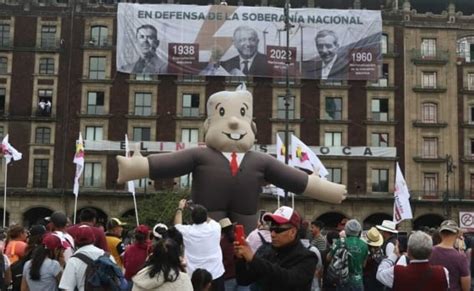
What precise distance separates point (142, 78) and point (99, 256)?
4158cm

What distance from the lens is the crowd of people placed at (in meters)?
5.52

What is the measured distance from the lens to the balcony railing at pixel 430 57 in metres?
48.5

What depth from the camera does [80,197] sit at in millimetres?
45625

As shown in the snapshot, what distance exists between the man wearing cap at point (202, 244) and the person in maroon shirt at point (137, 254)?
3.74 ft

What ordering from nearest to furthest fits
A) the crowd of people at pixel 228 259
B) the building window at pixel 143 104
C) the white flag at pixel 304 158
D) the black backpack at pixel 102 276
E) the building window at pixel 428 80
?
1. the crowd of people at pixel 228 259
2. the black backpack at pixel 102 276
3. the white flag at pixel 304 158
4. the building window at pixel 143 104
5. the building window at pixel 428 80

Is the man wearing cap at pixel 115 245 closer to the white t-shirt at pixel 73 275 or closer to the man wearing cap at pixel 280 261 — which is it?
the white t-shirt at pixel 73 275

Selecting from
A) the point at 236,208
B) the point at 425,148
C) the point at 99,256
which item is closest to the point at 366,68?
the point at 425,148

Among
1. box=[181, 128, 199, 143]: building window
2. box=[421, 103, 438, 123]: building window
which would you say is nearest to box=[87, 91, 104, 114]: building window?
box=[181, 128, 199, 143]: building window

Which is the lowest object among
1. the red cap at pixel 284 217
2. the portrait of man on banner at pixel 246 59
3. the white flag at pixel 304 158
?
the red cap at pixel 284 217

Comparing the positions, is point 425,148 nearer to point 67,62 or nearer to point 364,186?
point 364,186

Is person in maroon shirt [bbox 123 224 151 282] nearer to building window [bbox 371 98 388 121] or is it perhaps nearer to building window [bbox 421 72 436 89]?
building window [bbox 371 98 388 121]

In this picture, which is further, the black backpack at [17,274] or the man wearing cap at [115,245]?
the man wearing cap at [115,245]

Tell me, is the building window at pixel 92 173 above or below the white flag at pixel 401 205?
above

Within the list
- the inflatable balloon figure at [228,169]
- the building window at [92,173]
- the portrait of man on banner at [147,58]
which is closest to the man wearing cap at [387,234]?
the inflatable balloon figure at [228,169]
